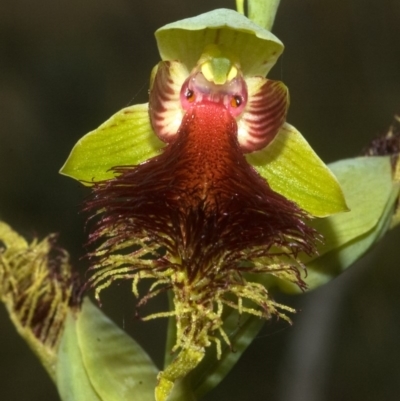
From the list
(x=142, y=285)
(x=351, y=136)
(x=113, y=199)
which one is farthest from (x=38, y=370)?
(x=113, y=199)

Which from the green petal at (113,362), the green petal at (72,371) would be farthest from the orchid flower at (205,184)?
the green petal at (72,371)

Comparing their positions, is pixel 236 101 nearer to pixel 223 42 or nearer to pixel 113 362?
pixel 223 42

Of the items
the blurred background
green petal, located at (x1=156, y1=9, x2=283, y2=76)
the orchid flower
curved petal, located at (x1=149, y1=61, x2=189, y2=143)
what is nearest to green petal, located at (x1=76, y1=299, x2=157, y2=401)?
the orchid flower

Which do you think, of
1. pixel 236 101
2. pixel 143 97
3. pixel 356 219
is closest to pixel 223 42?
pixel 236 101

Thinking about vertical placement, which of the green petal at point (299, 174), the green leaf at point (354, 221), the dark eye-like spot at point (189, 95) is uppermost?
the dark eye-like spot at point (189, 95)

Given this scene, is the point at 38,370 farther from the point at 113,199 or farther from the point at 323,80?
the point at 113,199

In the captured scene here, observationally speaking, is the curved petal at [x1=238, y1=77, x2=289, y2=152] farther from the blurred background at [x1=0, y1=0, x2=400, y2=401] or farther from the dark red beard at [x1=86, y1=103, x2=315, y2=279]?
the blurred background at [x1=0, y1=0, x2=400, y2=401]

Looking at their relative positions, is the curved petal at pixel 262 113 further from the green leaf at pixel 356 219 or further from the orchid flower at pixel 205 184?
the green leaf at pixel 356 219
